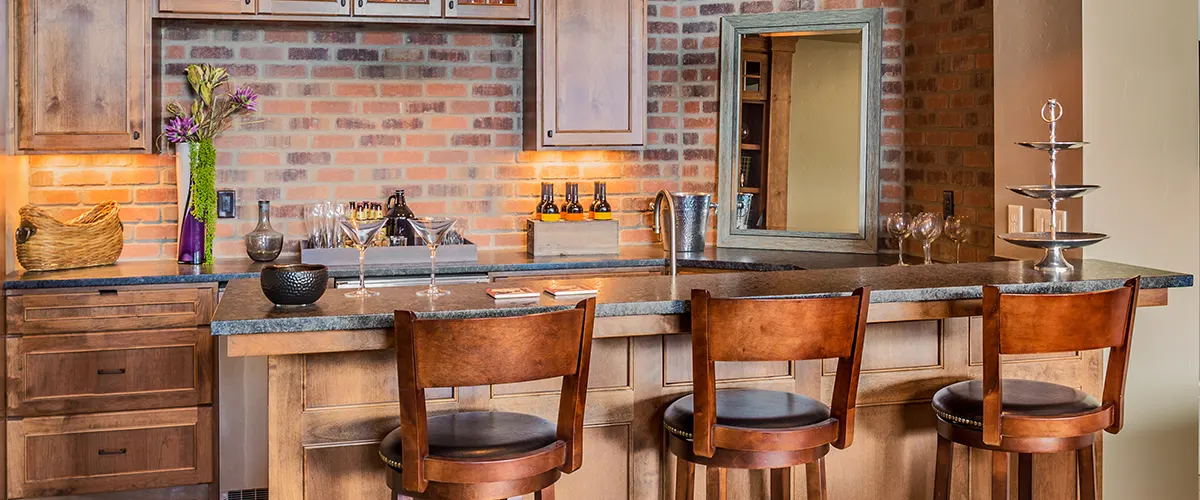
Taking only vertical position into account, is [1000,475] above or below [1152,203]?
below

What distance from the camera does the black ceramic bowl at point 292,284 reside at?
250 centimetres

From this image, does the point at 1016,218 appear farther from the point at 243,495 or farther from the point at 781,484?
the point at 243,495

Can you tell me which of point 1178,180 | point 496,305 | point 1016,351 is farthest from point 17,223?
point 1178,180

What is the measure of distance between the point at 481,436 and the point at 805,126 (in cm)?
304

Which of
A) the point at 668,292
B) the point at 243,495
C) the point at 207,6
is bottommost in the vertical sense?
the point at 243,495

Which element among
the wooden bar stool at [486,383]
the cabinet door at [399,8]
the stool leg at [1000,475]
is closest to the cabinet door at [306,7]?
the cabinet door at [399,8]

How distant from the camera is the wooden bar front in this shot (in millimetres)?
2566

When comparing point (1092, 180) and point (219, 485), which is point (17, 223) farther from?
point (1092, 180)

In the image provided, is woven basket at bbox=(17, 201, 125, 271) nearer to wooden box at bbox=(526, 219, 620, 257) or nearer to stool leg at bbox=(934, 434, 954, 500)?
wooden box at bbox=(526, 219, 620, 257)

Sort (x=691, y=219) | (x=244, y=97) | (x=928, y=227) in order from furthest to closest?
(x=691, y=219) → (x=244, y=97) → (x=928, y=227)

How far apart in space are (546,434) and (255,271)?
7.60 feet

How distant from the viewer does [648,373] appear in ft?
9.25

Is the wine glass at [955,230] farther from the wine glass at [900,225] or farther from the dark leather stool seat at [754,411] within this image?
the dark leather stool seat at [754,411]

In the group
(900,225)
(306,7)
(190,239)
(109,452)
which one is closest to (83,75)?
(190,239)
